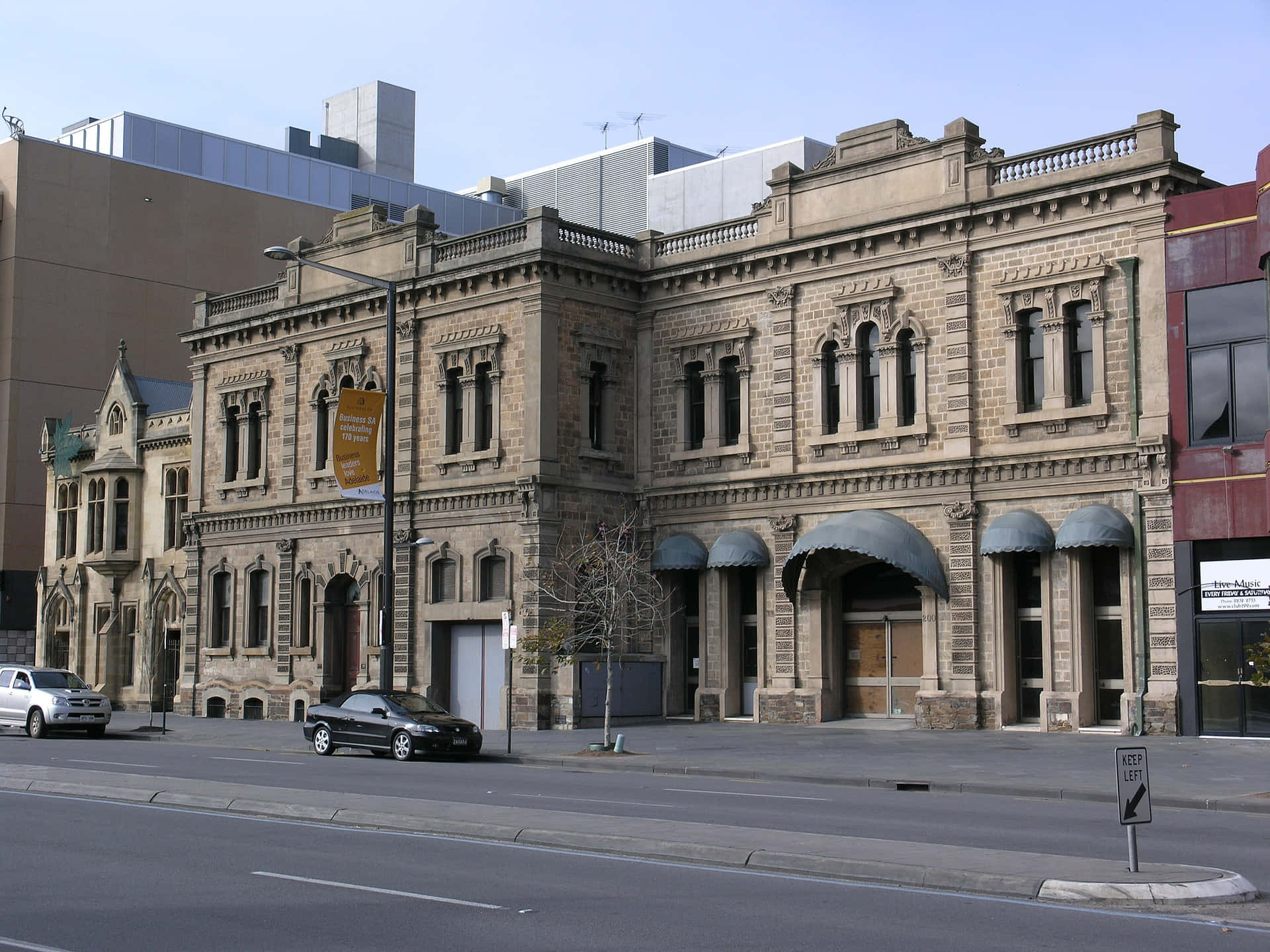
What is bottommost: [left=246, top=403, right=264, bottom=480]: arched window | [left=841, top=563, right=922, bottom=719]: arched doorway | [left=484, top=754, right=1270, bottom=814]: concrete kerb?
[left=484, top=754, right=1270, bottom=814]: concrete kerb

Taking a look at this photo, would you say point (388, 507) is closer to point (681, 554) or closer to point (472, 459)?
point (472, 459)

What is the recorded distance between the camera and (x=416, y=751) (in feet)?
91.8

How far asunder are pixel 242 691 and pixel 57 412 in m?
20.0

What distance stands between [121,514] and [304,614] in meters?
11.5

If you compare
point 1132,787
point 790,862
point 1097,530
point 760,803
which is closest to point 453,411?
point 1097,530

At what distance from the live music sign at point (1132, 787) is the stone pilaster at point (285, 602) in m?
34.0

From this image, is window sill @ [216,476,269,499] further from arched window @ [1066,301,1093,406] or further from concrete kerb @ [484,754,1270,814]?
arched window @ [1066,301,1093,406]

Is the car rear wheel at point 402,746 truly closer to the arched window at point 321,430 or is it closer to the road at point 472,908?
the road at point 472,908

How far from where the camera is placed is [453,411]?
131ft

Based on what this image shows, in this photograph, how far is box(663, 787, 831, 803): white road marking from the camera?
1984 centimetres

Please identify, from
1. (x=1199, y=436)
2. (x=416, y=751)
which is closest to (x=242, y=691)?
(x=416, y=751)

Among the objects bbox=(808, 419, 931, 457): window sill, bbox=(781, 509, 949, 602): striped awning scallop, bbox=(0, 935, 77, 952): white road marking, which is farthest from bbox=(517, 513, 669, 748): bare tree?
bbox=(0, 935, 77, 952): white road marking

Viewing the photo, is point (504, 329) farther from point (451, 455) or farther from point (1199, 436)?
point (1199, 436)

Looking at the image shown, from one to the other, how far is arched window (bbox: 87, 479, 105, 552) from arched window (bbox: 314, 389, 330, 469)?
12.1 meters
